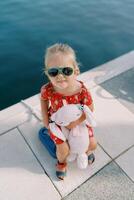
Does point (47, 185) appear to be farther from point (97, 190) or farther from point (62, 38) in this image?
point (62, 38)

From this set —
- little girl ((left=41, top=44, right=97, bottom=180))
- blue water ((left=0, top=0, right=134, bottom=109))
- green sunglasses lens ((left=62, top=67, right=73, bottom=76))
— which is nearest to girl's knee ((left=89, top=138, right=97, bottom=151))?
little girl ((left=41, top=44, right=97, bottom=180))

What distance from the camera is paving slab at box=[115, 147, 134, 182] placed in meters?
2.80

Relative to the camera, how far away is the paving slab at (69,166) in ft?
8.75

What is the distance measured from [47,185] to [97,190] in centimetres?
47

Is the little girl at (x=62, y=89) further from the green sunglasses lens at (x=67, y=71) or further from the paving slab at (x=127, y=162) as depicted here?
the paving slab at (x=127, y=162)

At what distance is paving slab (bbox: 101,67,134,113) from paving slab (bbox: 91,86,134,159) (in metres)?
0.07

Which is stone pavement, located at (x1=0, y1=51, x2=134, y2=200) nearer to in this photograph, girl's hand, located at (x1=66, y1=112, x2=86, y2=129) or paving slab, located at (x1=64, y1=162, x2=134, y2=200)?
paving slab, located at (x1=64, y1=162, x2=134, y2=200)

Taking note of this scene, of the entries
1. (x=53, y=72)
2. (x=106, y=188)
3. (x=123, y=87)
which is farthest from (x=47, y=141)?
(x=123, y=87)

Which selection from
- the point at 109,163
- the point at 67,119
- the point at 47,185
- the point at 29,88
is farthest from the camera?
the point at 29,88

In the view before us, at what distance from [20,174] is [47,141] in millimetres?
435

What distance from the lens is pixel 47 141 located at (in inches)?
117

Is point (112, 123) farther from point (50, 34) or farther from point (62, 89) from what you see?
point (50, 34)

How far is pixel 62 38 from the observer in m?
5.89

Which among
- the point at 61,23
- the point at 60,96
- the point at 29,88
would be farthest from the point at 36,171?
the point at 61,23
